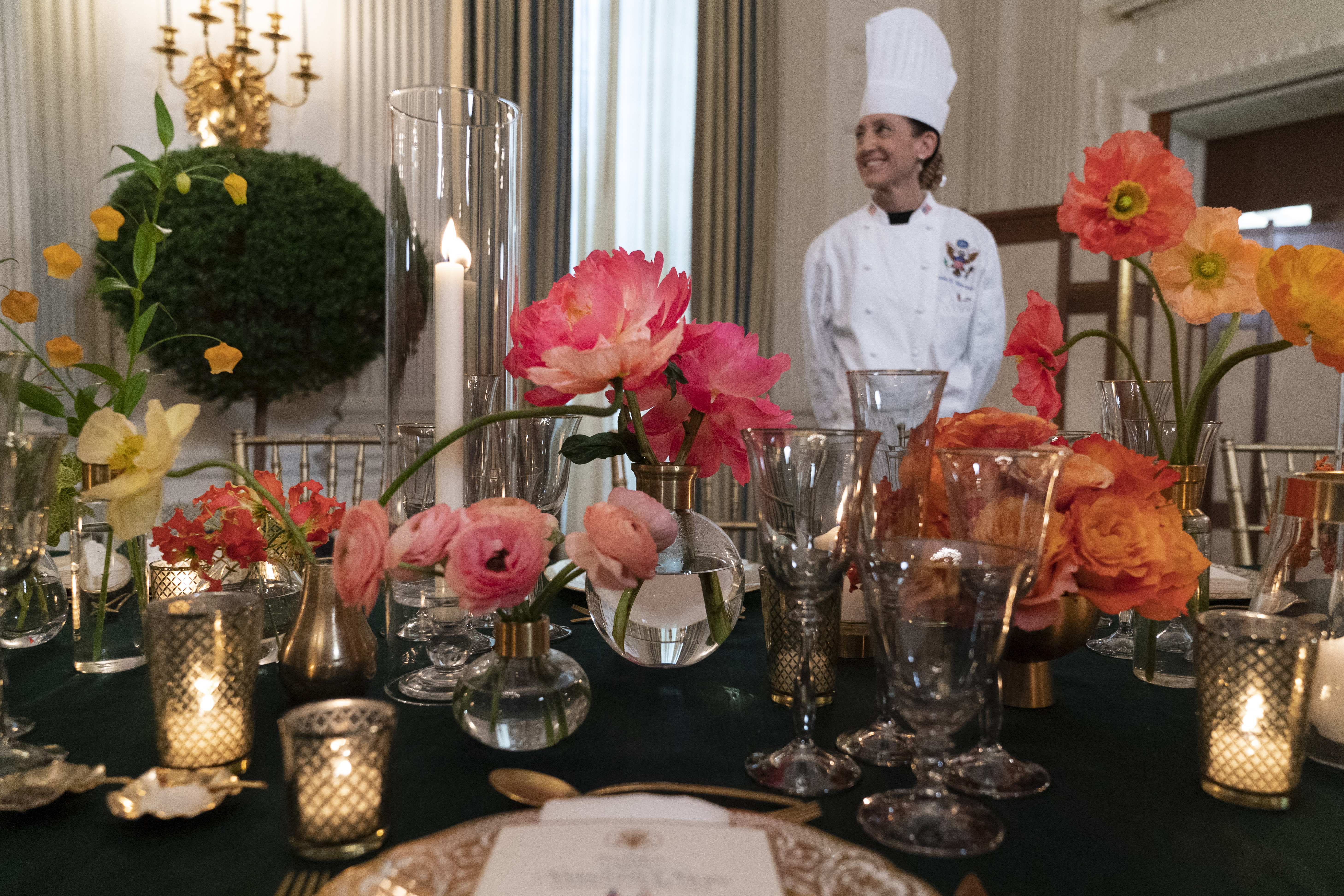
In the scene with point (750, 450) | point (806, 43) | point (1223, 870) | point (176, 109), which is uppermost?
point (806, 43)

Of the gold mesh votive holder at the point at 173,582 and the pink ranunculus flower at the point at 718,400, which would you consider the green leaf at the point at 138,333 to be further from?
the pink ranunculus flower at the point at 718,400

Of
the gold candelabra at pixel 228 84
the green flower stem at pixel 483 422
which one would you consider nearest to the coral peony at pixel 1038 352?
the green flower stem at pixel 483 422

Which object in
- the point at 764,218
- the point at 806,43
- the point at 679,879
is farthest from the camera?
the point at 806,43

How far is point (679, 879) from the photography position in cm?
39

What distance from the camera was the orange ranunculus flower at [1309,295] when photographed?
571mm

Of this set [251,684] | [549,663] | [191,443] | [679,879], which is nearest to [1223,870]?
[679,879]

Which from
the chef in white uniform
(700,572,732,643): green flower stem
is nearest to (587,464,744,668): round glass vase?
(700,572,732,643): green flower stem

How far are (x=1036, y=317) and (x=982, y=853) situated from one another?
0.45m

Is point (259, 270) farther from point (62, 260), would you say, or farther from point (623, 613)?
point (623, 613)

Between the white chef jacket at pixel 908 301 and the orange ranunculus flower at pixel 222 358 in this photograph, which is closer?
the orange ranunculus flower at pixel 222 358

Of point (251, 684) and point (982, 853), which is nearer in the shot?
point (982, 853)

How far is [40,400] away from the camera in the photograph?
2.35 ft

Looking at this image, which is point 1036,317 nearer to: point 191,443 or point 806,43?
point 191,443

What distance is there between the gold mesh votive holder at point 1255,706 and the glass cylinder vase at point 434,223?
0.55 meters
